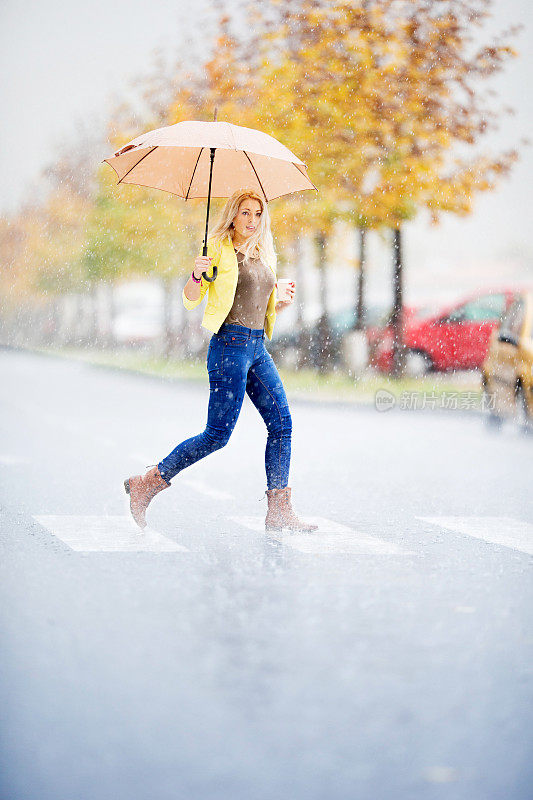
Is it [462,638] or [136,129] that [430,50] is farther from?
[462,638]

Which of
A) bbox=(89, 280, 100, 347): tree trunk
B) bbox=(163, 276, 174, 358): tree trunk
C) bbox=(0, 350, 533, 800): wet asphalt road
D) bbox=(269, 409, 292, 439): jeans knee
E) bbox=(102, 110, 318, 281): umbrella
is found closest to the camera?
bbox=(0, 350, 533, 800): wet asphalt road

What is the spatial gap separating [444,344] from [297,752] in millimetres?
20186

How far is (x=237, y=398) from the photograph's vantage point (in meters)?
7.58

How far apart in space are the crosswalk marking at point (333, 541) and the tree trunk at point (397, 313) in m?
16.2

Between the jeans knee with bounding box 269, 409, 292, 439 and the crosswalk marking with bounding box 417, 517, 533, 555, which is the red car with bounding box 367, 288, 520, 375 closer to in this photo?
the crosswalk marking with bounding box 417, 517, 533, 555

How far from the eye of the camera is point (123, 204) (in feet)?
122

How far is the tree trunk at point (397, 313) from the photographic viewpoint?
2466cm

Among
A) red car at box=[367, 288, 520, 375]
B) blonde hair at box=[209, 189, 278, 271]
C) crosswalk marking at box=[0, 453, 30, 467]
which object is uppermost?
blonde hair at box=[209, 189, 278, 271]

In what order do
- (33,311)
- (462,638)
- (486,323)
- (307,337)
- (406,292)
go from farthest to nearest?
1. (33,311)
2. (307,337)
3. (406,292)
4. (486,323)
5. (462,638)

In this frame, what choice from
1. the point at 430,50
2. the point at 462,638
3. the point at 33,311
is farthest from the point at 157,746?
the point at 33,311

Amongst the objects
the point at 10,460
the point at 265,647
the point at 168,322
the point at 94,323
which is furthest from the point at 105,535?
the point at 94,323

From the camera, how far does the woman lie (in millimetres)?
7469
